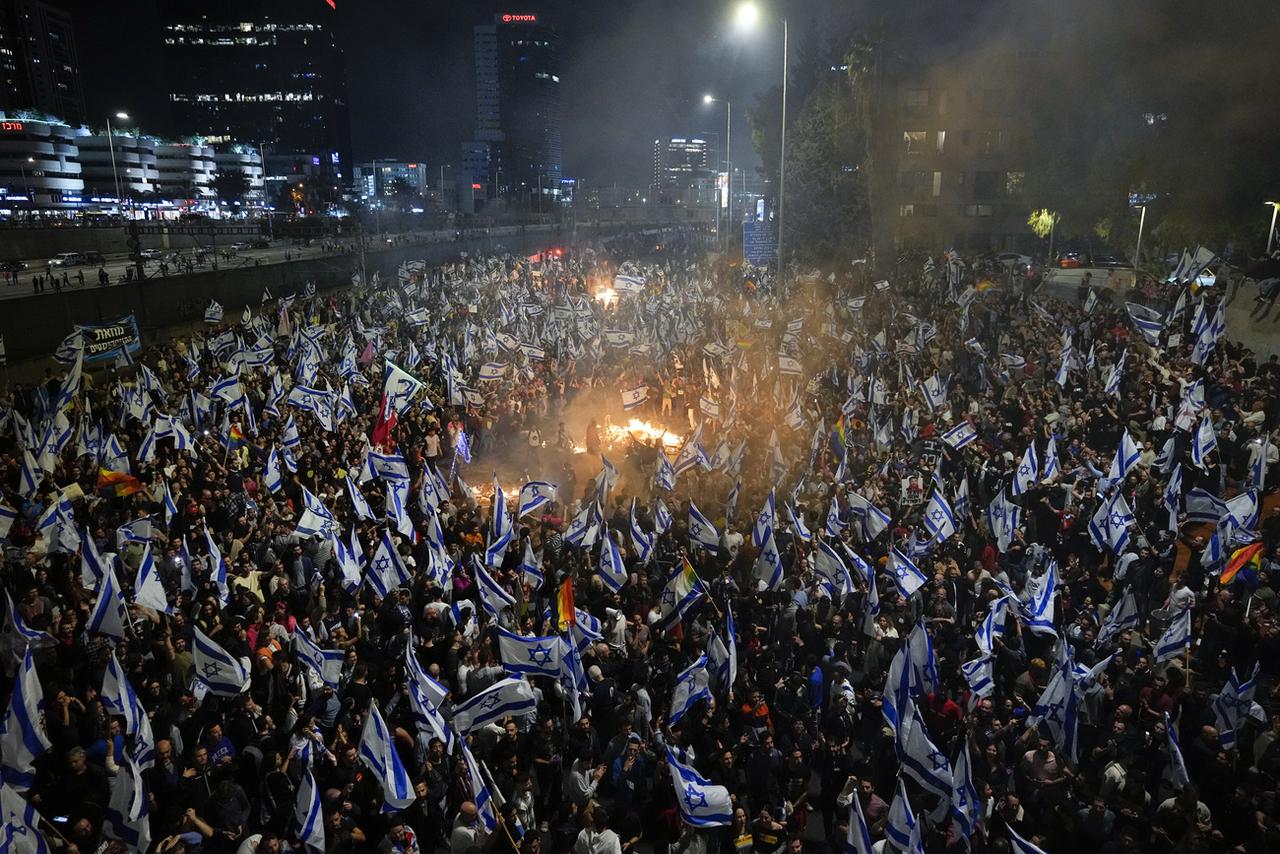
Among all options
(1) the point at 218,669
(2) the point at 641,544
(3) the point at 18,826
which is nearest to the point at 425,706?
(1) the point at 218,669

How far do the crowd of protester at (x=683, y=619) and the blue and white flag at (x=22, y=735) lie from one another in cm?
3

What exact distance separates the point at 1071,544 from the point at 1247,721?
4.07m

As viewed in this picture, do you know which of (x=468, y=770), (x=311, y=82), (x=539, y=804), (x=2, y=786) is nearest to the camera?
(x=2, y=786)

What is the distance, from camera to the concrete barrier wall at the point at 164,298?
24484mm

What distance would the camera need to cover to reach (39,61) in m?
148

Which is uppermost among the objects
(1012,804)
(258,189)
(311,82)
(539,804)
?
(311,82)

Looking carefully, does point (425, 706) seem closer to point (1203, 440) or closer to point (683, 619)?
point (683, 619)

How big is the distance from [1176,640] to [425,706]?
6.63m

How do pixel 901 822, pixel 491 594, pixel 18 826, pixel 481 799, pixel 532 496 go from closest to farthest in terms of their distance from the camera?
pixel 18 826 → pixel 901 822 → pixel 481 799 → pixel 491 594 → pixel 532 496

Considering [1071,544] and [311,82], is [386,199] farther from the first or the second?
[1071,544]

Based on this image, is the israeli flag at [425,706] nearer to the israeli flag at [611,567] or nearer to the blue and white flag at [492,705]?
the blue and white flag at [492,705]

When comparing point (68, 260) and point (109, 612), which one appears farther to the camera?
→ point (68, 260)

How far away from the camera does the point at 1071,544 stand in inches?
448

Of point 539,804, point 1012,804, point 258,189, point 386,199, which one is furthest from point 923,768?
point 386,199
